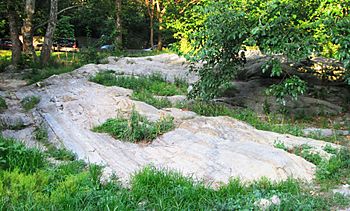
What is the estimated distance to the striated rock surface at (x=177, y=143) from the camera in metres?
4.24

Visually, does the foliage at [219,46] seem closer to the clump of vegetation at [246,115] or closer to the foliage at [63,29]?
the clump of vegetation at [246,115]

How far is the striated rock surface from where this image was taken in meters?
4.24

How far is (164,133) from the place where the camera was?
5.29 m

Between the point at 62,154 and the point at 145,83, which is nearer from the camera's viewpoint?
the point at 62,154

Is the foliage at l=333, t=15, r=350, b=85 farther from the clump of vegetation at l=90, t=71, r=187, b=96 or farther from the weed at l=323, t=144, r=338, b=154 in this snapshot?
the clump of vegetation at l=90, t=71, r=187, b=96

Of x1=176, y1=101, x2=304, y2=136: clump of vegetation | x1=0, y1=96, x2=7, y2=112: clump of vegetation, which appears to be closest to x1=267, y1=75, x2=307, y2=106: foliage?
x1=176, y1=101, x2=304, y2=136: clump of vegetation

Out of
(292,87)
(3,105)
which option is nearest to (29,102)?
(3,105)

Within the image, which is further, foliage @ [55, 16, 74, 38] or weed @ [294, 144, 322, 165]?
foliage @ [55, 16, 74, 38]

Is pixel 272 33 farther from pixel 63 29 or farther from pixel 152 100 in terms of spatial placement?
pixel 63 29

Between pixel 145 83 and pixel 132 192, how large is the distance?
212 inches

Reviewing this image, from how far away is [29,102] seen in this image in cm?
691

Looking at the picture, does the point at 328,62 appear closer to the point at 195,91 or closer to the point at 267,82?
the point at 267,82

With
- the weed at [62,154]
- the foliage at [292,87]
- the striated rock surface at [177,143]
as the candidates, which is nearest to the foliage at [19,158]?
the weed at [62,154]

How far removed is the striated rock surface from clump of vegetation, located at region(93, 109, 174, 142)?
133 mm
